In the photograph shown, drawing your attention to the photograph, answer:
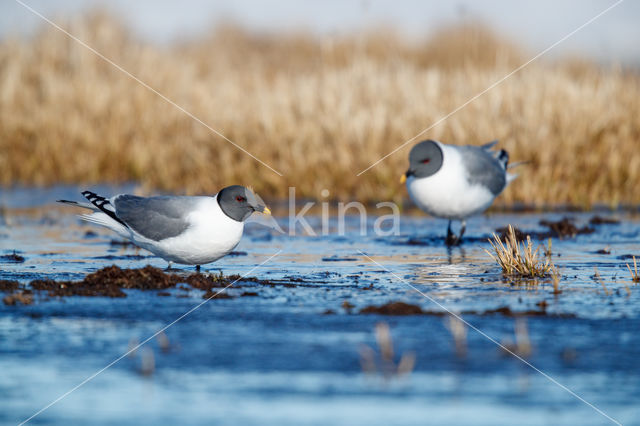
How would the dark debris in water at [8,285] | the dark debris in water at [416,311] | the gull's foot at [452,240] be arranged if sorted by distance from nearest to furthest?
1. the dark debris in water at [416,311]
2. the dark debris in water at [8,285]
3. the gull's foot at [452,240]

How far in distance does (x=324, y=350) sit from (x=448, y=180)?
4538 mm

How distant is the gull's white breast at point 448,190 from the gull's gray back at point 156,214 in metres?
2.87

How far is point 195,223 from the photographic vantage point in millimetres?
7281

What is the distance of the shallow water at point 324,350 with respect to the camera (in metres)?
4.31

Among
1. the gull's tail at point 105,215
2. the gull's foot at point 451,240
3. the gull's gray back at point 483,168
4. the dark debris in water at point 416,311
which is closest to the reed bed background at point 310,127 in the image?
the gull's gray back at point 483,168

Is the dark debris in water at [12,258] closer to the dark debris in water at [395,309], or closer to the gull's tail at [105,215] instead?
the gull's tail at [105,215]

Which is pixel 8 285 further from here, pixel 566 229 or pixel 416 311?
pixel 566 229

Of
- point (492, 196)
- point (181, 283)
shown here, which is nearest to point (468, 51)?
point (492, 196)

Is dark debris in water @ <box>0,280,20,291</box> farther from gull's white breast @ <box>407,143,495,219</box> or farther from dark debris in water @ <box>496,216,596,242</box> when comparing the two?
dark debris in water @ <box>496,216,596,242</box>

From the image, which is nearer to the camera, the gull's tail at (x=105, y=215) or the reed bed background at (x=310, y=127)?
the gull's tail at (x=105, y=215)

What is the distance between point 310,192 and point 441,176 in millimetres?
4166

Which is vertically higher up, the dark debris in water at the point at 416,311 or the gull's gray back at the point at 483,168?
the gull's gray back at the point at 483,168

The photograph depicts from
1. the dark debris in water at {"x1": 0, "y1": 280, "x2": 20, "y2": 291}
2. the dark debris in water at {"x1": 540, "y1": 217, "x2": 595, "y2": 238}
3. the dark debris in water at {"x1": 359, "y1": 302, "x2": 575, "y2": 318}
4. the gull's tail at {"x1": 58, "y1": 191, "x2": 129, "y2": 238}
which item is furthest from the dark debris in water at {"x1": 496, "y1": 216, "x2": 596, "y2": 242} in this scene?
the dark debris in water at {"x1": 0, "y1": 280, "x2": 20, "y2": 291}

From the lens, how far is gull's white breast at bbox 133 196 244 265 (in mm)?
7234
